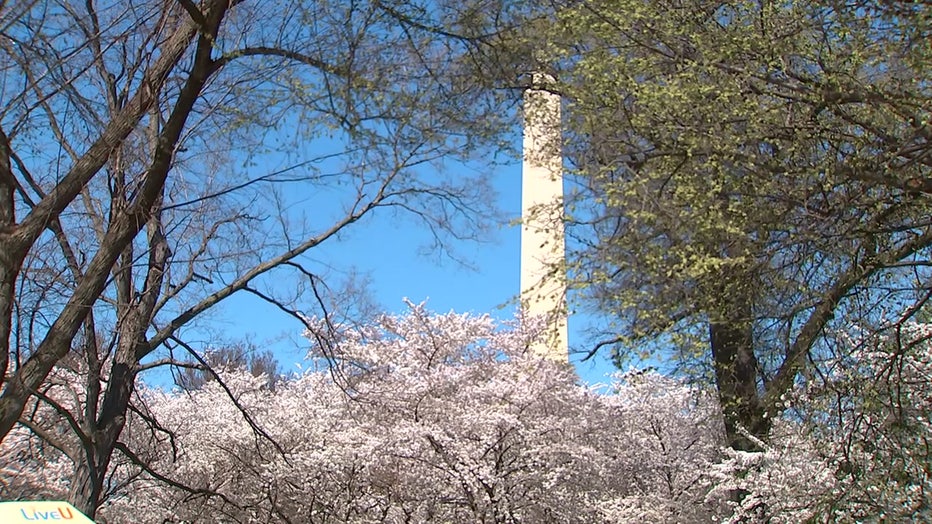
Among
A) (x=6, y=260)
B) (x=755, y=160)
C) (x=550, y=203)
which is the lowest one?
(x=6, y=260)

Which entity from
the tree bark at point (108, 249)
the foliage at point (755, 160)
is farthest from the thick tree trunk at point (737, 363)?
the tree bark at point (108, 249)

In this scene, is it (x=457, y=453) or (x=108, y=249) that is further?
(x=457, y=453)

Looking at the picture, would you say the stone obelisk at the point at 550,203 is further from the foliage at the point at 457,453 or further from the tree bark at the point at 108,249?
the tree bark at the point at 108,249

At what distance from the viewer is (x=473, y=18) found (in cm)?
551

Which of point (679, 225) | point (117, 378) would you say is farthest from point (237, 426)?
point (679, 225)

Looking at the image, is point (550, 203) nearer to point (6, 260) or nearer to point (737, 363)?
point (737, 363)

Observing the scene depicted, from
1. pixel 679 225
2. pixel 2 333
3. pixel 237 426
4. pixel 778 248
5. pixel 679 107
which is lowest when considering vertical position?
pixel 2 333

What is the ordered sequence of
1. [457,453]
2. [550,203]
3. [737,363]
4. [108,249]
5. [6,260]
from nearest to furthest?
[6,260] < [108,249] < [737,363] < [550,203] < [457,453]

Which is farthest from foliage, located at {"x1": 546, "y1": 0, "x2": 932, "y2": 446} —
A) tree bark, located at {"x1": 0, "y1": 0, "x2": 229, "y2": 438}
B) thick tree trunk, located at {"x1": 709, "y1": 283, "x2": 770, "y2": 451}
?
tree bark, located at {"x1": 0, "y1": 0, "x2": 229, "y2": 438}

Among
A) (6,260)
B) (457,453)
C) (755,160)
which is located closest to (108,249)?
(6,260)

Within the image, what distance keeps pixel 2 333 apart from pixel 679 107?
455cm

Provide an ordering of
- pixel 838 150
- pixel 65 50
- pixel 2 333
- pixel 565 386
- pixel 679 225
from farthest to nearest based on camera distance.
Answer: pixel 565 386, pixel 679 225, pixel 838 150, pixel 65 50, pixel 2 333

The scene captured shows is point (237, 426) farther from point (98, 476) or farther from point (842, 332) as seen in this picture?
point (842, 332)

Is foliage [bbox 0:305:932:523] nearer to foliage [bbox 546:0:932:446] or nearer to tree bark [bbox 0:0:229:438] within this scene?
foliage [bbox 546:0:932:446]
